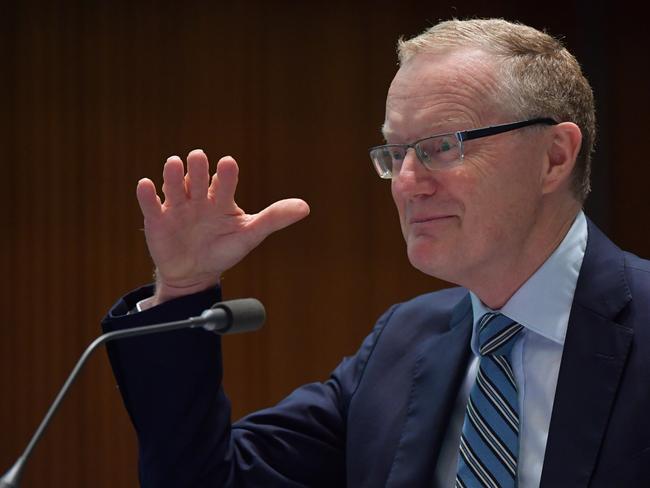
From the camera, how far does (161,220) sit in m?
1.81

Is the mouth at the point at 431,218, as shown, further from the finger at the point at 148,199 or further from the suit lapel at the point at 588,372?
the finger at the point at 148,199

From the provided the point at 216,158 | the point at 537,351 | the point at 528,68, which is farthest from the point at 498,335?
the point at 216,158

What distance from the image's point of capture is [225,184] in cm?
179

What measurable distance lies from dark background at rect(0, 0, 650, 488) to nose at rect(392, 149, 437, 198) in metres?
2.10

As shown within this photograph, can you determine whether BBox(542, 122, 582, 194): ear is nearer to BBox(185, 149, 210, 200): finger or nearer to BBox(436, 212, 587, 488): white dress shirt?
BBox(436, 212, 587, 488): white dress shirt

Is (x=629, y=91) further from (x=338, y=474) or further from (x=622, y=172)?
(x=338, y=474)

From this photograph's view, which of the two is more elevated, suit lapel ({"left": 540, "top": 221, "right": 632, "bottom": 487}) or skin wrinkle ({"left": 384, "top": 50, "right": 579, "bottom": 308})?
skin wrinkle ({"left": 384, "top": 50, "right": 579, "bottom": 308})

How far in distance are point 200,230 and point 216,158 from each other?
6.94 ft

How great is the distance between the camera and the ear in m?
1.97

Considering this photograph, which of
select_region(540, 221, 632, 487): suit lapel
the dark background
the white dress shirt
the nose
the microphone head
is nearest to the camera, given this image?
the microphone head

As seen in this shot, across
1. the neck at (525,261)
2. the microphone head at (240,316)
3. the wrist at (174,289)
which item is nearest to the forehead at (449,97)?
the neck at (525,261)

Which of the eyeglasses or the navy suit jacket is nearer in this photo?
the navy suit jacket

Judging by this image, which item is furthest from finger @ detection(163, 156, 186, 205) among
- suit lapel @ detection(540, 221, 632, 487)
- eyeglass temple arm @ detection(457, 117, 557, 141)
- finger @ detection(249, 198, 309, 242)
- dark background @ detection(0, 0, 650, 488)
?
dark background @ detection(0, 0, 650, 488)

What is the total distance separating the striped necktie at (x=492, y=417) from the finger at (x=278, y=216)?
45cm
